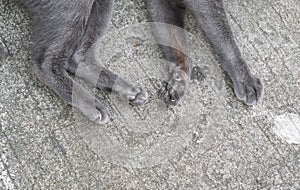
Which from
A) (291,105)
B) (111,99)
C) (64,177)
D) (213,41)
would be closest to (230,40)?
(213,41)

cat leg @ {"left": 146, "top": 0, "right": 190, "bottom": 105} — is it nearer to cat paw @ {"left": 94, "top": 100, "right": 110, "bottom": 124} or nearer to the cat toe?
the cat toe

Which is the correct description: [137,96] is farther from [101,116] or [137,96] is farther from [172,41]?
[172,41]

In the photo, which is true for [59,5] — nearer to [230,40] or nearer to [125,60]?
[125,60]

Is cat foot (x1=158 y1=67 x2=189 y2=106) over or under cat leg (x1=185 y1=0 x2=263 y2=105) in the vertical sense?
under

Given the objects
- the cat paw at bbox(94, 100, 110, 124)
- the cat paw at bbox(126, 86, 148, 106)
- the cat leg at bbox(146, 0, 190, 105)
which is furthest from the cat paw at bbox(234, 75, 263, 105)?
the cat paw at bbox(94, 100, 110, 124)

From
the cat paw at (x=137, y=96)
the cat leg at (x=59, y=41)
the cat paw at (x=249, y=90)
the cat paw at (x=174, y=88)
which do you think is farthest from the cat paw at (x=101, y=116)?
the cat paw at (x=249, y=90)
